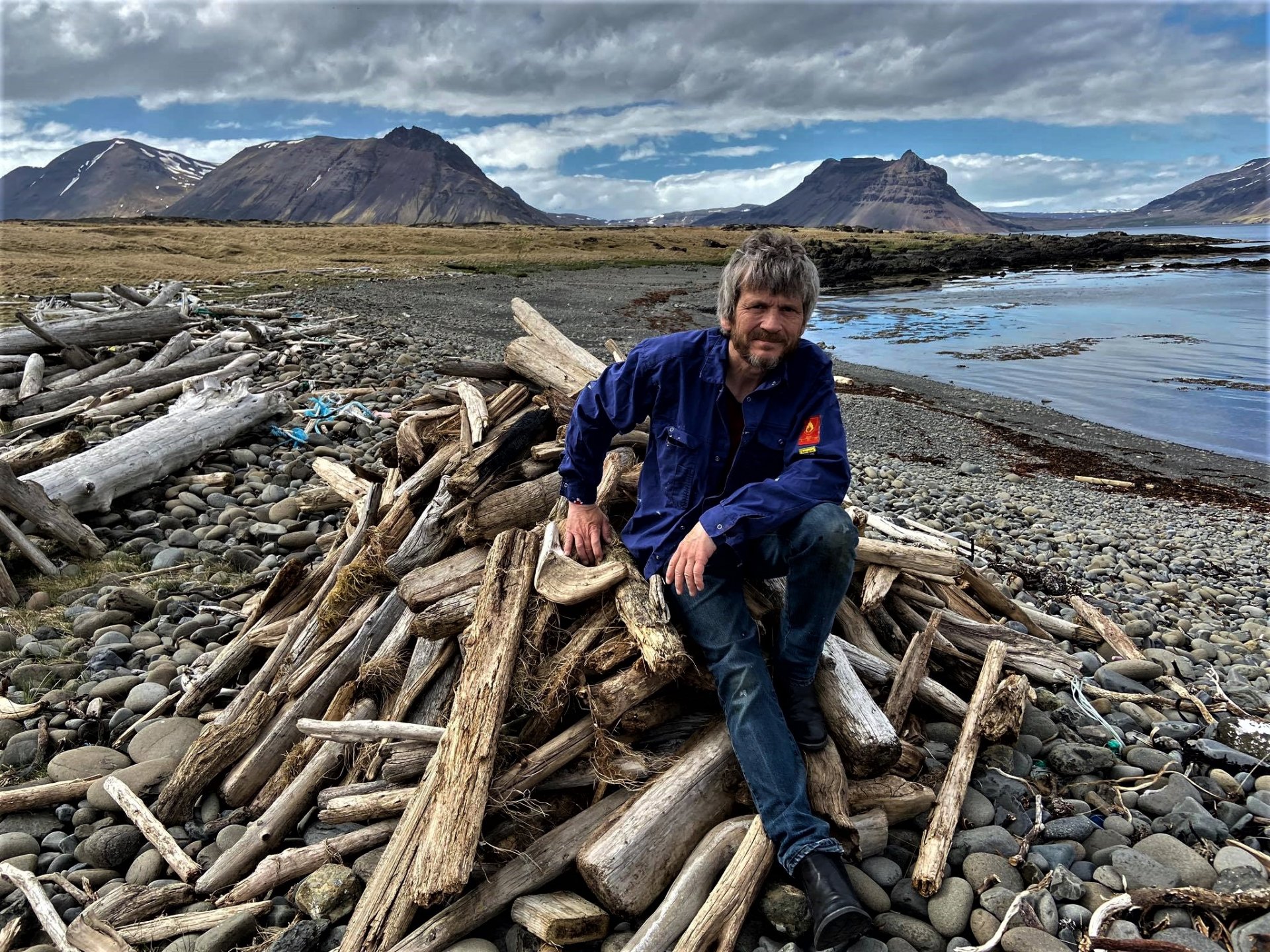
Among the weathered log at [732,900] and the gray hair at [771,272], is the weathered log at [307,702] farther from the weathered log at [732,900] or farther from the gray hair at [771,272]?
the gray hair at [771,272]

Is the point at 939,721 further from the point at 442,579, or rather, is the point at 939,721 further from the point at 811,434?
the point at 442,579

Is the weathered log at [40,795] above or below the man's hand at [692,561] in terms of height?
below

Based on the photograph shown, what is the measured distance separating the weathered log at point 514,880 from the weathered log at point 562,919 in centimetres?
11

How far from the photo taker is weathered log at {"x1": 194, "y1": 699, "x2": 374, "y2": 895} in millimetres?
4238

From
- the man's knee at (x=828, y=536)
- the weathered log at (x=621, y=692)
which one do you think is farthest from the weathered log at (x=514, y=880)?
the man's knee at (x=828, y=536)

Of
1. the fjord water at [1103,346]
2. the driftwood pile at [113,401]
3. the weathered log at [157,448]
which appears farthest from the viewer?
the fjord water at [1103,346]

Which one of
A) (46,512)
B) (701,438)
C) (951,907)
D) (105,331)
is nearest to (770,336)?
(701,438)

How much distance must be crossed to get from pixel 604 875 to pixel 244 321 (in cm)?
1823

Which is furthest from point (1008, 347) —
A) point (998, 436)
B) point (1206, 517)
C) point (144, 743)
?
point (144, 743)

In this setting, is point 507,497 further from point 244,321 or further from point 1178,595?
point 244,321

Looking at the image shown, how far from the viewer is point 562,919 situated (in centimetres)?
359

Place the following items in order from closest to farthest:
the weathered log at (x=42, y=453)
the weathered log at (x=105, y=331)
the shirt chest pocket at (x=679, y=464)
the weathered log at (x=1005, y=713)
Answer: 1. the shirt chest pocket at (x=679, y=464)
2. the weathered log at (x=1005, y=713)
3. the weathered log at (x=42, y=453)
4. the weathered log at (x=105, y=331)

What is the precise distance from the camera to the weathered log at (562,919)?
3.59 metres

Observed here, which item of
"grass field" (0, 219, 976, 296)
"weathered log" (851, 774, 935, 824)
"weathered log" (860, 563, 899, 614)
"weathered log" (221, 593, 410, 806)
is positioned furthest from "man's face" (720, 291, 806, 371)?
"grass field" (0, 219, 976, 296)
